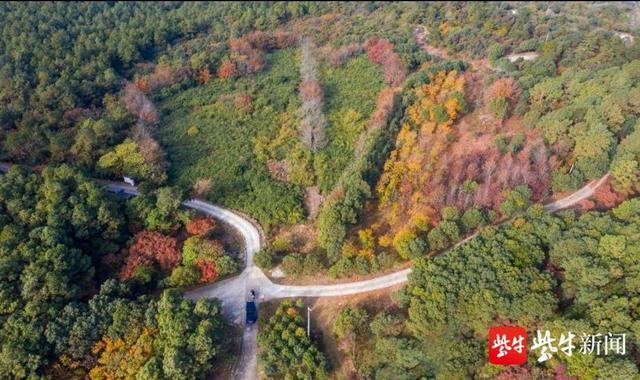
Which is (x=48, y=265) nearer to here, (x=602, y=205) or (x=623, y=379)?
(x=623, y=379)

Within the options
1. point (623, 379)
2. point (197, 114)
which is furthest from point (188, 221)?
point (623, 379)

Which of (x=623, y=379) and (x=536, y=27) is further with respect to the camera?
(x=536, y=27)

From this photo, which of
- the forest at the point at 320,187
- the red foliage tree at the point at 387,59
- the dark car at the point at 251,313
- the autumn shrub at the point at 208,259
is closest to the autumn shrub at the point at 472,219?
the forest at the point at 320,187

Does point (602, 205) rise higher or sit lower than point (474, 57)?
lower

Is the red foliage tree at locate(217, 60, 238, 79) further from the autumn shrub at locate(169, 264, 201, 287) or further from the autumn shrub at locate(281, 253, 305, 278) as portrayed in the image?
the autumn shrub at locate(281, 253, 305, 278)

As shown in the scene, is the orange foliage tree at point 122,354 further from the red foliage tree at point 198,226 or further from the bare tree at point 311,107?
the bare tree at point 311,107

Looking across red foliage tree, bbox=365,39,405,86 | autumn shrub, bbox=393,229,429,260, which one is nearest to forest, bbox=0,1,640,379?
autumn shrub, bbox=393,229,429,260
